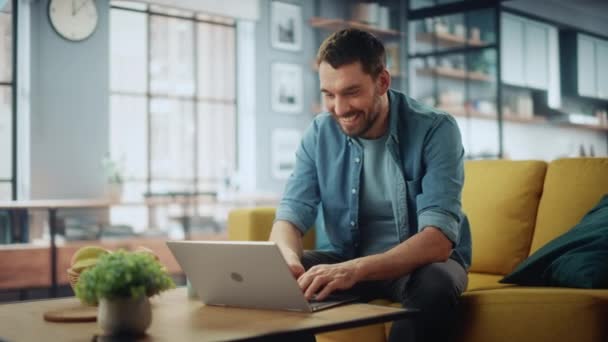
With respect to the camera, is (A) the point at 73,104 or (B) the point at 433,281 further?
(A) the point at 73,104

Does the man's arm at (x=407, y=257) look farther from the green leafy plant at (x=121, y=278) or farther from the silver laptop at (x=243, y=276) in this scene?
the green leafy plant at (x=121, y=278)

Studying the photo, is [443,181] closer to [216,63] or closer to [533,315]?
[533,315]

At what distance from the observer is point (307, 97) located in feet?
22.6

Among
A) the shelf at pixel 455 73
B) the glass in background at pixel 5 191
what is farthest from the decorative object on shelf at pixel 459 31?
the glass in background at pixel 5 191

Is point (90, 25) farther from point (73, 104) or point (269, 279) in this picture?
point (269, 279)

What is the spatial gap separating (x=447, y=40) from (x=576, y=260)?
5045 mm

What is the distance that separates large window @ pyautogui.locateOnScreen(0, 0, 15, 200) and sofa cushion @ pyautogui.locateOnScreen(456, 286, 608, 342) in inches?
163

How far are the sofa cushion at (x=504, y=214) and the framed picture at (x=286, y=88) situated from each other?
4.17 metres

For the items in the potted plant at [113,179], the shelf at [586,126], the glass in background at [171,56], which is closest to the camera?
the potted plant at [113,179]

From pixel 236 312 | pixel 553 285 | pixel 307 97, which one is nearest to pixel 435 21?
pixel 307 97

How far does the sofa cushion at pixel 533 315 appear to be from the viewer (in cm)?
173

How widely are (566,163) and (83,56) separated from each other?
398 cm

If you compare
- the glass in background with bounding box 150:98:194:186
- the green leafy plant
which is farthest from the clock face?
the green leafy plant

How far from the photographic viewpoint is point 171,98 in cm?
611
